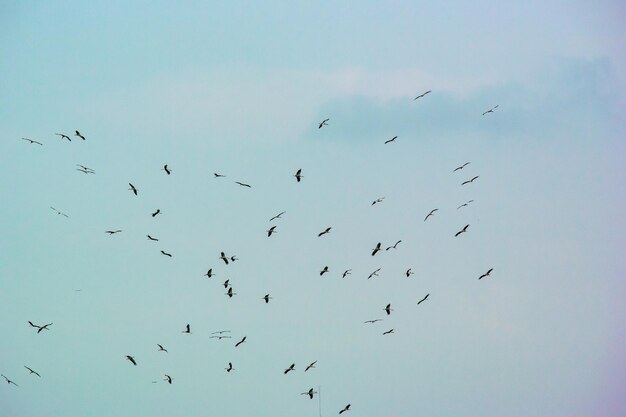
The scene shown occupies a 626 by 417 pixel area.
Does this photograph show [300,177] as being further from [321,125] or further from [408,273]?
[408,273]

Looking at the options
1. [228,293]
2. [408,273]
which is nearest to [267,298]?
[228,293]

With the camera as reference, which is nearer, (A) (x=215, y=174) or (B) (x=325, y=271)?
(A) (x=215, y=174)

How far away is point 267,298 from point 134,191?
17939 mm

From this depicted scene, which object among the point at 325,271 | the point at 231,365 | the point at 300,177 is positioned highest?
the point at 300,177

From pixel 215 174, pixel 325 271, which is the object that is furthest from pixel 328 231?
pixel 215 174

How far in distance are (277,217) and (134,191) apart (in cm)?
1431

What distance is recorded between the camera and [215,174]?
13250 centimetres

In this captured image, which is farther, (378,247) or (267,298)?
(267,298)

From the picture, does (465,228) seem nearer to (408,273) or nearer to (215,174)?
(408,273)

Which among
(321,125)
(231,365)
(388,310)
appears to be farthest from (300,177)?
(231,365)

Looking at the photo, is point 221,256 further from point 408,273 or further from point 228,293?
point 408,273

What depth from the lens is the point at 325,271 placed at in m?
142

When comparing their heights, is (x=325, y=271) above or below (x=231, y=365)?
above

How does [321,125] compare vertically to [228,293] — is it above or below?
above
